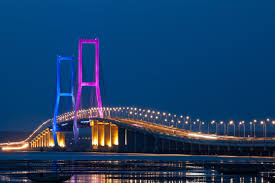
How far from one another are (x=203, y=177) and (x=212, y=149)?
161ft

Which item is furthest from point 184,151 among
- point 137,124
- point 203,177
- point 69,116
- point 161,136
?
point 203,177

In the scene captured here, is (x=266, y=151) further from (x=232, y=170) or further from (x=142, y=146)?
(x=232, y=170)

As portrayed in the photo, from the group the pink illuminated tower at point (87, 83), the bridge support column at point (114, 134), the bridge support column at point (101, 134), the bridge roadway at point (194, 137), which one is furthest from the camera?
the bridge support column at point (101, 134)

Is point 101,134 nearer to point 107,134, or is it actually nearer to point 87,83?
point 107,134

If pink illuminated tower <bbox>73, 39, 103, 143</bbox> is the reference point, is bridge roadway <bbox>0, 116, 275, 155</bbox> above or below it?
below

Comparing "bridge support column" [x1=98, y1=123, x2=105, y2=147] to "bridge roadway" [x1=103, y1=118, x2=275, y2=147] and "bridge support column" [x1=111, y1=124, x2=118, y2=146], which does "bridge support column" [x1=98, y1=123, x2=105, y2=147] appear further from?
"bridge roadway" [x1=103, y1=118, x2=275, y2=147]

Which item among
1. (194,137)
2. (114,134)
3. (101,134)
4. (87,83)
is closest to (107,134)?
(101,134)

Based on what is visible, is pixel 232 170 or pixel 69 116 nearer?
pixel 232 170

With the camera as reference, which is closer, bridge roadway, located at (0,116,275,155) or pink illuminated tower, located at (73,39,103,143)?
bridge roadway, located at (0,116,275,155)

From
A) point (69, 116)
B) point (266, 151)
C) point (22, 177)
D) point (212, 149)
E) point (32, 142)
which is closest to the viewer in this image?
point (22, 177)

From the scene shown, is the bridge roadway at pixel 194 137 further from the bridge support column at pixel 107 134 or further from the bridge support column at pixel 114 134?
the bridge support column at pixel 107 134

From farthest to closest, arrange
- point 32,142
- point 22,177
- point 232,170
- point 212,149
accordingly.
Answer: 1. point 32,142
2. point 212,149
3. point 232,170
4. point 22,177

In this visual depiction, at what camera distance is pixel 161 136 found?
4124 inches

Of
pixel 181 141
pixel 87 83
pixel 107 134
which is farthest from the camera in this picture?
pixel 107 134
